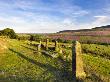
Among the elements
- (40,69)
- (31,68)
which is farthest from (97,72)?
(31,68)

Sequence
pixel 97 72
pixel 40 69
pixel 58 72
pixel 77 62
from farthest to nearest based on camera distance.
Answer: pixel 40 69 → pixel 97 72 → pixel 58 72 → pixel 77 62

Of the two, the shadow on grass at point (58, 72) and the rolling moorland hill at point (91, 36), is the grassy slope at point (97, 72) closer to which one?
the shadow on grass at point (58, 72)

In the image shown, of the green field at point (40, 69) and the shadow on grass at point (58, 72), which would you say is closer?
the green field at point (40, 69)

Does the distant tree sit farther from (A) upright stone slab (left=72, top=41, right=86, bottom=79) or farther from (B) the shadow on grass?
(A) upright stone slab (left=72, top=41, right=86, bottom=79)

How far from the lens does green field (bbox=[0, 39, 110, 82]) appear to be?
21469 millimetres

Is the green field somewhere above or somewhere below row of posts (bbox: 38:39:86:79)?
below

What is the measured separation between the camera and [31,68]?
27188mm

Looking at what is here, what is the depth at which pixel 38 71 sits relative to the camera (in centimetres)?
2552

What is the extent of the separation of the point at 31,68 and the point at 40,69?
39.2 inches

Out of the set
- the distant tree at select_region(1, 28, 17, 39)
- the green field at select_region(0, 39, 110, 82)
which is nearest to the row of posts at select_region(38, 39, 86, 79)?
the green field at select_region(0, 39, 110, 82)

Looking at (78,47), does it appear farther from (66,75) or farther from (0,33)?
(0,33)

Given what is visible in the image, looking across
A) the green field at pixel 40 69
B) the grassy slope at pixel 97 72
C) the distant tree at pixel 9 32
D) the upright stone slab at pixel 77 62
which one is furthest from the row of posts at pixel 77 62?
the distant tree at pixel 9 32

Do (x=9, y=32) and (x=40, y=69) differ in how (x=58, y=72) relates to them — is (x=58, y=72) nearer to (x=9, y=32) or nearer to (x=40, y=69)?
(x=40, y=69)

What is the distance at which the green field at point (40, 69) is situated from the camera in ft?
70.4
